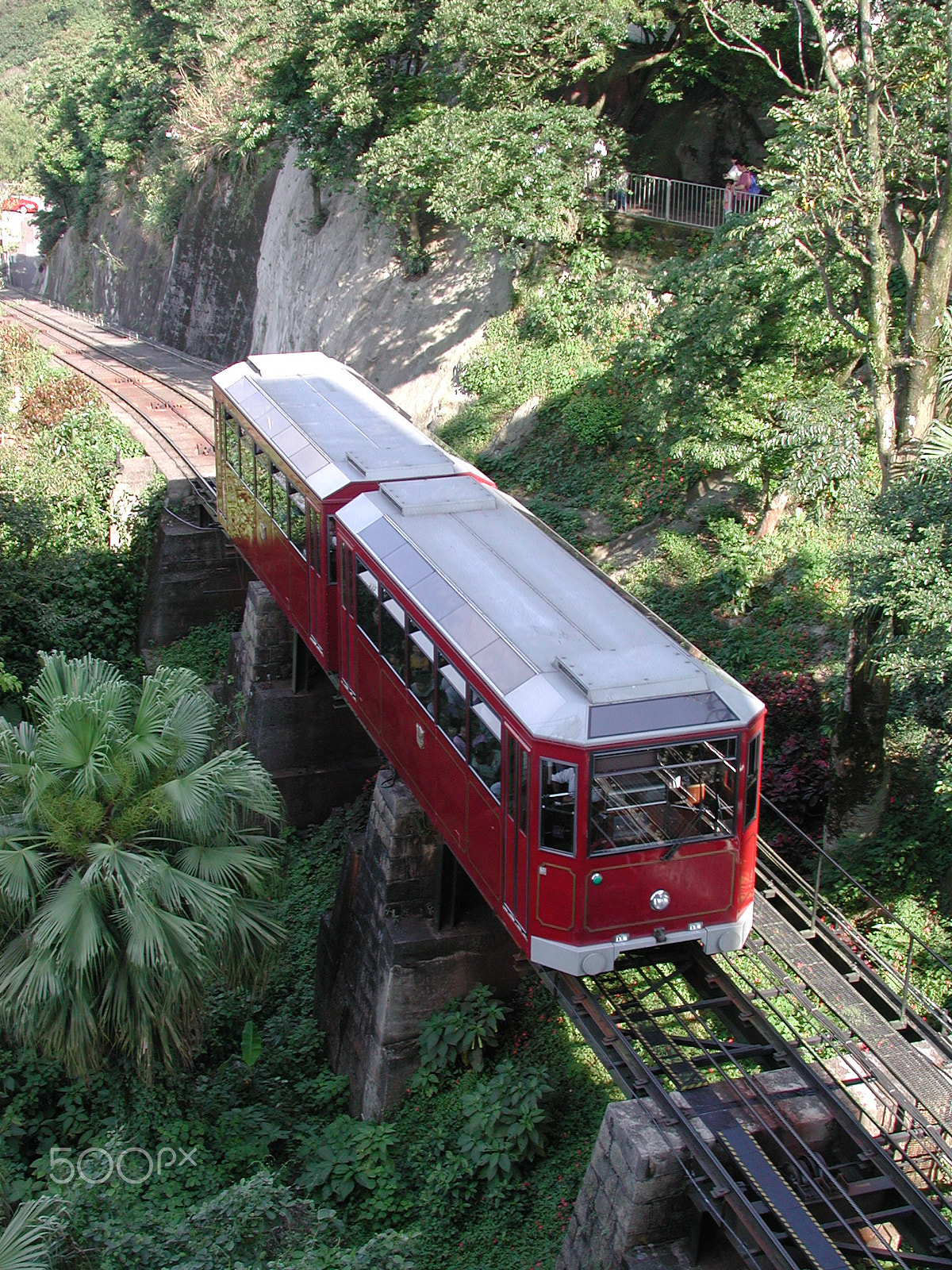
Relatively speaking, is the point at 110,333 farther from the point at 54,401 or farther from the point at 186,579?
the point at 186,579

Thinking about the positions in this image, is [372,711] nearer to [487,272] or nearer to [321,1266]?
[321,1266]

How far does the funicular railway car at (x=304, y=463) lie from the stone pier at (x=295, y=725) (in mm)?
974

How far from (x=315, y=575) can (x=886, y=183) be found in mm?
7943

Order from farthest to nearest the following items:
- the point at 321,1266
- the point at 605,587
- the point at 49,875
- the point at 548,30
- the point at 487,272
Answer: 1. the point at 487,272
2. the point at 548,30
3. the point at 605,587
4. the point at 49,875
5. the point at 321,1266

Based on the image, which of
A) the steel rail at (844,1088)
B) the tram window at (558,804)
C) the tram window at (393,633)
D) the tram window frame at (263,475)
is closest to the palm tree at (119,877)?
the tram window at (393,633)

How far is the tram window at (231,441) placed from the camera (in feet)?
62.0

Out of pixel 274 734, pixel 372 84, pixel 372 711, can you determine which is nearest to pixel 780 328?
pixel 372 711

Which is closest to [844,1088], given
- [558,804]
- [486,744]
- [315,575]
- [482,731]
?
[558,804]

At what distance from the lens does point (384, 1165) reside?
11.5m

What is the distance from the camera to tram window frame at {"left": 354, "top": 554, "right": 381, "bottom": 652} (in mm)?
12766

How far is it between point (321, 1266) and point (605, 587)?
626 centimetres

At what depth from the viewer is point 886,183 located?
42.2ft

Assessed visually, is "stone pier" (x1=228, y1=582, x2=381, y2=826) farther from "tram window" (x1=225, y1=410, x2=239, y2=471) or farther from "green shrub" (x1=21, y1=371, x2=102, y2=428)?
"green shrub" (x1=21, y1=371, x2=102, y2=428)

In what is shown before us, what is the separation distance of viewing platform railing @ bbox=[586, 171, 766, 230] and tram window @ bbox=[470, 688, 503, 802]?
56.6 feet
